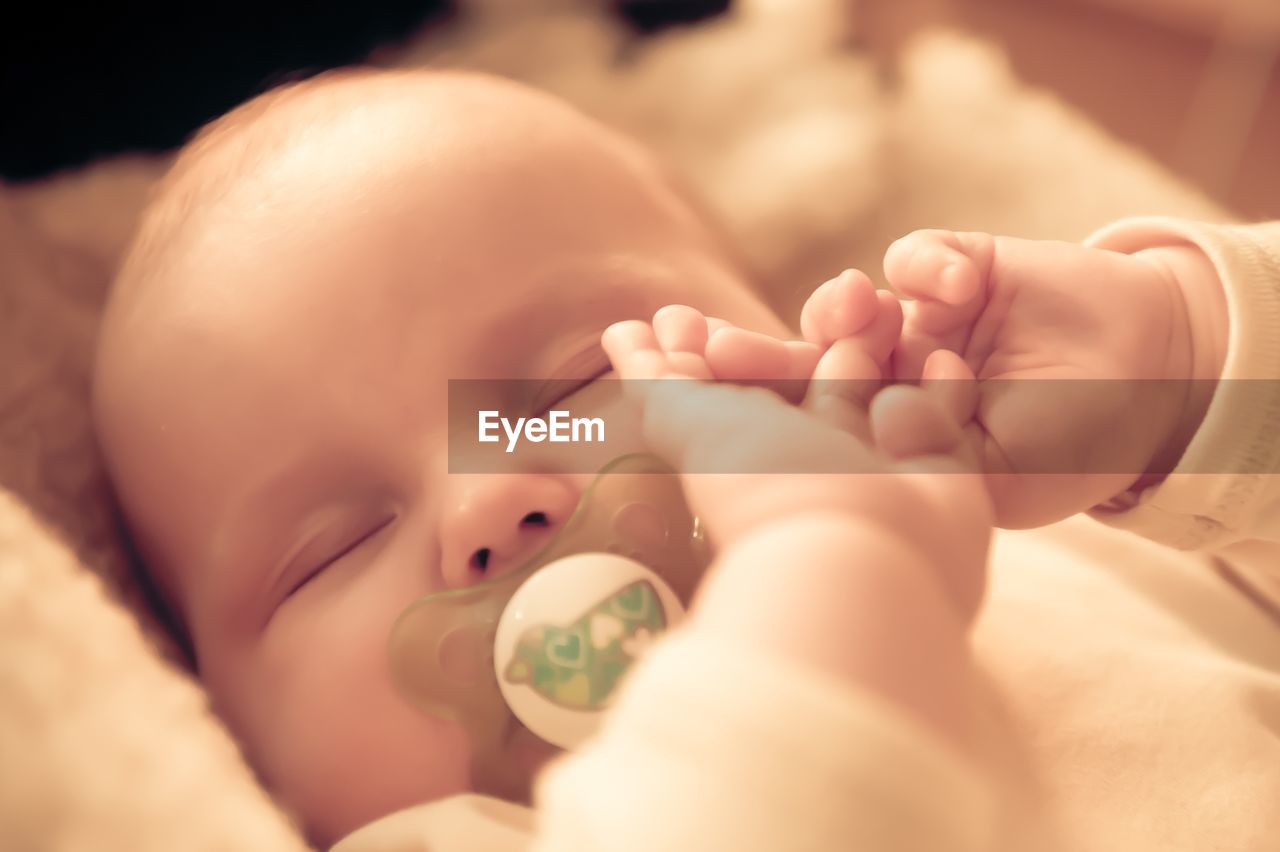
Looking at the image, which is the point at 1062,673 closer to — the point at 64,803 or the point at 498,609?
the point at 498,609

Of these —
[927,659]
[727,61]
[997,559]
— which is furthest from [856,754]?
[727,61]

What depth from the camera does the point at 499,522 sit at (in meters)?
0.52

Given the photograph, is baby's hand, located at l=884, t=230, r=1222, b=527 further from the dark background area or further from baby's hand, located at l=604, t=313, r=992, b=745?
the dark background area

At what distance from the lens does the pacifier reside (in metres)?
0.48

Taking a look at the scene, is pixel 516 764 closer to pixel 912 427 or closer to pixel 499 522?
pixel 499 522

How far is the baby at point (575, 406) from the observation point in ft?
1.49

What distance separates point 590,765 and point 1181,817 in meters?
0.38

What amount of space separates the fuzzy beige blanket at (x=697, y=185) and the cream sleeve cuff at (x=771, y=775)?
21 cm

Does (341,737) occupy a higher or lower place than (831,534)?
lower

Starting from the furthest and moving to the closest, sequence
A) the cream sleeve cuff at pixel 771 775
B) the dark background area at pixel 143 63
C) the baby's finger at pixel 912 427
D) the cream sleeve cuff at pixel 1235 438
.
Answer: the dark background area at pixel 143 63, the cream sleeve cuff at pixel 1235 438, the baby's finger at pixel 912 427, the cream sleeve cuff at pixel 771 775

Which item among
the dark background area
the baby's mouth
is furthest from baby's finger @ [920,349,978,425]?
the dark background area

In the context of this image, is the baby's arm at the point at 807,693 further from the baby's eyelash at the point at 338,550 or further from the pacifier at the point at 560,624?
the baby's eyelash at the point at 338,550

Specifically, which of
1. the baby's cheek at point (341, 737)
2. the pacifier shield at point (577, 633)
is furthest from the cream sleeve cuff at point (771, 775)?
the baby's cheek at point (341, 737)

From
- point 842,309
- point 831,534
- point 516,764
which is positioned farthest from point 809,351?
point 516,764
